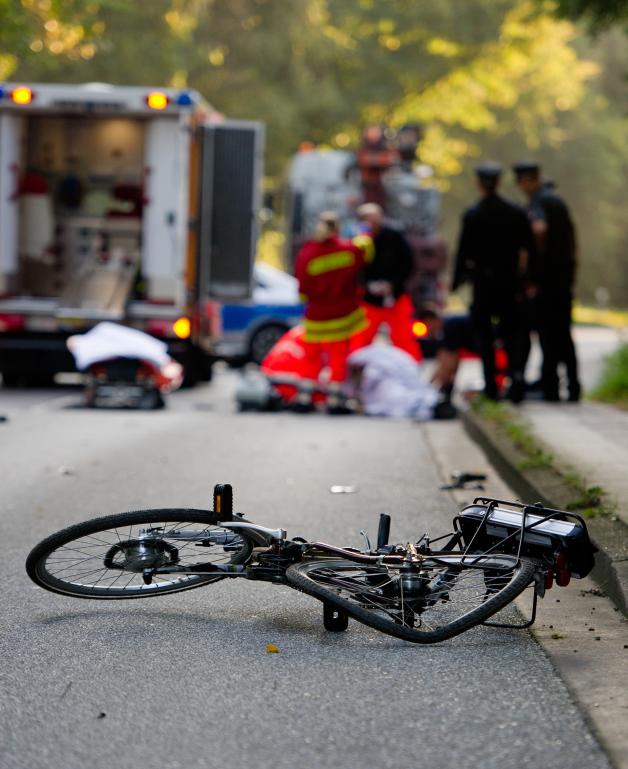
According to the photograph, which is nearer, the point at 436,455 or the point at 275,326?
the point at 436,455

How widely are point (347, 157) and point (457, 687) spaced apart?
73.4ft

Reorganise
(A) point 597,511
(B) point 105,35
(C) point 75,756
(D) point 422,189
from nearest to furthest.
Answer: (C) point 75,756 → (A) point 597,511 → (D) point 422,189 → (B) point 105,35

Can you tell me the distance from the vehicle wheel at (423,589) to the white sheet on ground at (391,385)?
9.42 metres

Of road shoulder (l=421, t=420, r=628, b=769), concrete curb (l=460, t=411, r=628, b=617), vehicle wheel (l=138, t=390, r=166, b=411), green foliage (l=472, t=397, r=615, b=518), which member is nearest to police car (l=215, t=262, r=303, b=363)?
vehicle wheel (l=138, t=390, r=166, b=411)

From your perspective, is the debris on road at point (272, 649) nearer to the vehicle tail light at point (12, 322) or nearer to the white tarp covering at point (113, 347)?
the white tarp covering at point (113, 347)

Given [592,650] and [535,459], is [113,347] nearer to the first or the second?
[535,459]

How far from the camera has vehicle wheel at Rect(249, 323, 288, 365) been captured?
2124 centimetres

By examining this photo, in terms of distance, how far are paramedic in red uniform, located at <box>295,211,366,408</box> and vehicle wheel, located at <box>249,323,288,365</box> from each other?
5.41m

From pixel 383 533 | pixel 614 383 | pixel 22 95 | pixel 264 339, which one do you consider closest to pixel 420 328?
pixel 264 339

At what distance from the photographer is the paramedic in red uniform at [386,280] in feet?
53.6

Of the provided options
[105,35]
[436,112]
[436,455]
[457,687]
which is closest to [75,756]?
[457,687]

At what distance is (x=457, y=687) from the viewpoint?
16.3 feet

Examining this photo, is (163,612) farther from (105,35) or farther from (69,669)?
(105,35)

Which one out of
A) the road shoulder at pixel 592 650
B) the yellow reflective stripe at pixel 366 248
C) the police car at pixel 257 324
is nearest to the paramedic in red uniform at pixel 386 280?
the yellow reflective stripe at pixel 366 248
